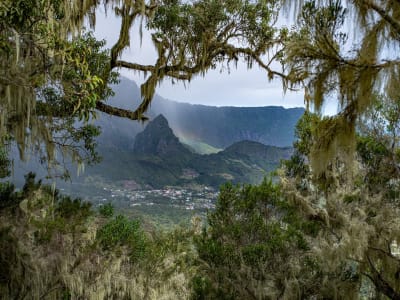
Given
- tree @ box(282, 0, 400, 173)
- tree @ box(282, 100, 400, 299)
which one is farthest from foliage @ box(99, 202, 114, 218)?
tree @ box(282, 0, 400, 173)

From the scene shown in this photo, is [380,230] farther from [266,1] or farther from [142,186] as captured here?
[142,186]

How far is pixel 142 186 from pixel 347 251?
80.5 meters

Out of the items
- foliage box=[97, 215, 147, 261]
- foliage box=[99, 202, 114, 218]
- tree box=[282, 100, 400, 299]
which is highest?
tree box=[282, 100, 400, 299]

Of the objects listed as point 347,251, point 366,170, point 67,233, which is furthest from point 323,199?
point 67,233

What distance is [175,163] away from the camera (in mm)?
104250

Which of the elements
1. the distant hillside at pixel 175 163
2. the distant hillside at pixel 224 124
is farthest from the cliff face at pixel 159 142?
the distant hillside at pixel 224 124

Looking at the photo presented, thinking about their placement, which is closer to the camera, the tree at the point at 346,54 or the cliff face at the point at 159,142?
the tree at the point at 346,54

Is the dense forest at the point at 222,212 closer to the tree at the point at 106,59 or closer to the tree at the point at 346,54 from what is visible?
the tree at the point at 106,59

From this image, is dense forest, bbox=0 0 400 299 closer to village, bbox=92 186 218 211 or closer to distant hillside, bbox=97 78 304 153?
village, bbox=92 186 218 211

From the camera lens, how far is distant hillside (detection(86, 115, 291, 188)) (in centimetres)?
8875

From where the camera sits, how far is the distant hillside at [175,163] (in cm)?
8875

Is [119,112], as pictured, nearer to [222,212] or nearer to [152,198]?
[222,212]

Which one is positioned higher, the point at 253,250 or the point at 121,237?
the point at 253,250

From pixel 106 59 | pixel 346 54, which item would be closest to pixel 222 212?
pixel 106 59
